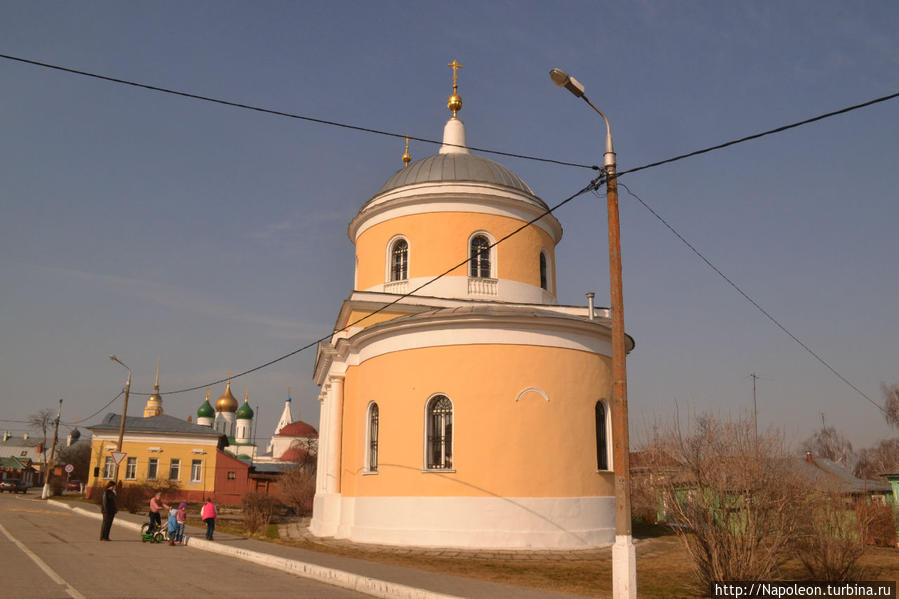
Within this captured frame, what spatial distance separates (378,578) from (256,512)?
493 inches

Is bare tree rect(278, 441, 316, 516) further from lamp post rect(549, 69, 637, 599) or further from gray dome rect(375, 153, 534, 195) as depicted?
lamp post rect(549, 69, 637, 599)

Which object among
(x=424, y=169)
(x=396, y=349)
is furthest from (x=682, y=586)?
(x=424, y=169)

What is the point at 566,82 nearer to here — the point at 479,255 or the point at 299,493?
the point at 479,255

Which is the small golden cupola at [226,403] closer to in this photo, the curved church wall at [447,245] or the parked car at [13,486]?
the parked car at [13,486]

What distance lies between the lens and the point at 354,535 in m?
17.6

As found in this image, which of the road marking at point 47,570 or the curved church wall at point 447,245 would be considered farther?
the curved church wall at point 447,245

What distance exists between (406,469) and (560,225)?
10293mm

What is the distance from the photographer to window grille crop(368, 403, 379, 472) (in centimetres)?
1812

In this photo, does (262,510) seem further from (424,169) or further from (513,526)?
(424,169)

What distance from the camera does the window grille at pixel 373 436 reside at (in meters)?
18.1

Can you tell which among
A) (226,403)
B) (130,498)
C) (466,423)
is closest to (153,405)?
(226,403)

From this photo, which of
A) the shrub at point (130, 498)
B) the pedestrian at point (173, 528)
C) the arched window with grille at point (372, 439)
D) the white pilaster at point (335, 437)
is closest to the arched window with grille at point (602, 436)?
the arched window with grille at point (372, 439)

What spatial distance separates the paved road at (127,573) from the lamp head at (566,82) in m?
7.75

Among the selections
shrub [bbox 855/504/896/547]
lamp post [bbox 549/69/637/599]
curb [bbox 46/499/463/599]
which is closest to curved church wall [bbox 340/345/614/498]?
curb [bbox 46/499/463/599]
